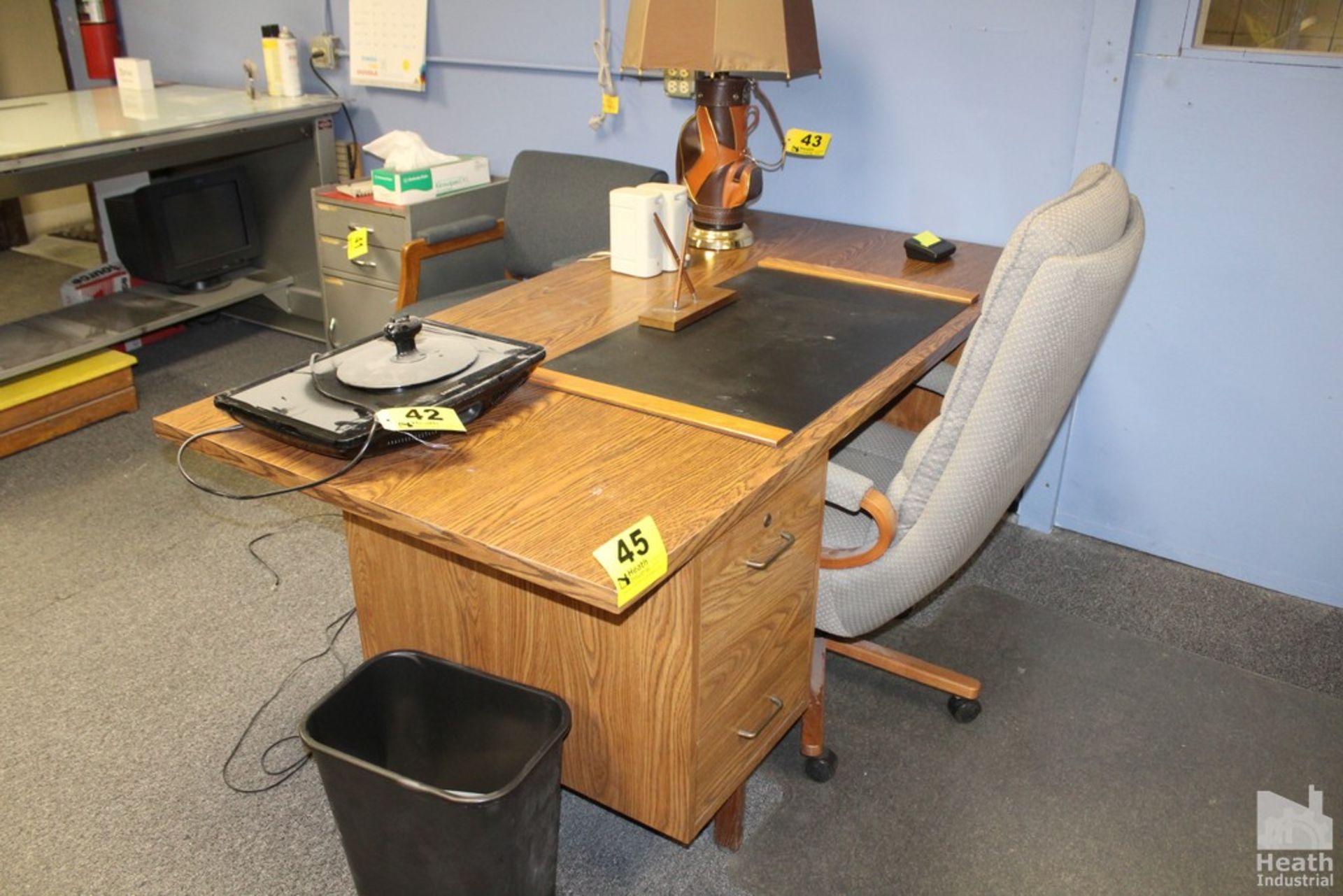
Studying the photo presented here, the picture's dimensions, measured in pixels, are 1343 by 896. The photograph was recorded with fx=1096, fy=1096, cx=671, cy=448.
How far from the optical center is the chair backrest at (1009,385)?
57.4 inches

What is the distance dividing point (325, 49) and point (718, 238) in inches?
75.6

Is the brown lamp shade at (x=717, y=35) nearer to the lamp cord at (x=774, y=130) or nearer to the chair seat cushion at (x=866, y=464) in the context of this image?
the lamp cord at (x=774, y=130)

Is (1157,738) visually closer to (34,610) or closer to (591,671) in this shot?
(591,671)

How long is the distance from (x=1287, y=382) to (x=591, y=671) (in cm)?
168

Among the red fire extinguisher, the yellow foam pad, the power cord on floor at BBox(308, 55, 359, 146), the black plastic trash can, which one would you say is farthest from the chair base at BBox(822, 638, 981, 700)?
the red fire extinguisher

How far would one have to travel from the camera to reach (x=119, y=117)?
329 centimetres

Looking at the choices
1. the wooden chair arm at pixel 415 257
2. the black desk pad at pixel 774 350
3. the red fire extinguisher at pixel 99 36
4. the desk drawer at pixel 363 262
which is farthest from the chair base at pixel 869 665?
the red fire extinguisher at pixel 99 36

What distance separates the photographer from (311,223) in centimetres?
378

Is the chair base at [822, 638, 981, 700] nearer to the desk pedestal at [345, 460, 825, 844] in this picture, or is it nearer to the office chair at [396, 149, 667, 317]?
the desk pedestal at [345, 460, 825, 844]

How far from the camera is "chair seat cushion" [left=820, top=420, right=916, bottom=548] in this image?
1.82 m

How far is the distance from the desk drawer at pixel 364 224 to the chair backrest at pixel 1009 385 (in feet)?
6.12

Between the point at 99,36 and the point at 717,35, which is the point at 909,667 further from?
the point at 99,36

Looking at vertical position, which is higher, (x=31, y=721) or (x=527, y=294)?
(x=527, y=294)

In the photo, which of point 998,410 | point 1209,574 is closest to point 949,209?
point 1209,574
